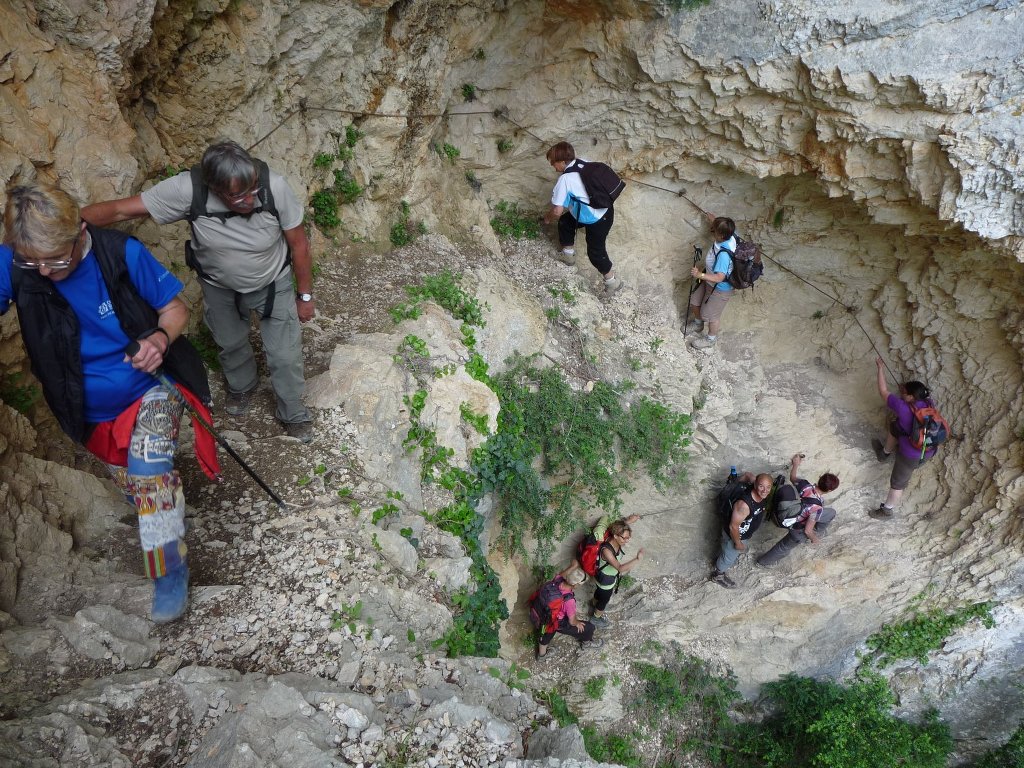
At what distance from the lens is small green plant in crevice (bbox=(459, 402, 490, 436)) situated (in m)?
5.37

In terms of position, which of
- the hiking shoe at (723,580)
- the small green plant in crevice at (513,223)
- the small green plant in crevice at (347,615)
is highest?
the small green plant in crevice at (513,223)

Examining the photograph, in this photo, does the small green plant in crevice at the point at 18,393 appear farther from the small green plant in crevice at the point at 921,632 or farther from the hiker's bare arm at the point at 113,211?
the small green plant in crevice at the point at 921,632

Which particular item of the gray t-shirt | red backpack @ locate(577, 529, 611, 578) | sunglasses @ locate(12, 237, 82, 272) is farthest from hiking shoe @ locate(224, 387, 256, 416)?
red backpack @ locate(577, 529, 611, 578)

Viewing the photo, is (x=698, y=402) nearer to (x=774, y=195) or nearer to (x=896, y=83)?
(x=774, y=195)

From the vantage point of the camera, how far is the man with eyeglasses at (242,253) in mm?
3146

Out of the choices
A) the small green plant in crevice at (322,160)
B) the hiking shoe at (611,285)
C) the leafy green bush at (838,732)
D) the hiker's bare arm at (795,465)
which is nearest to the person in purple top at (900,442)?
the hiker's bare arm at (795,465)

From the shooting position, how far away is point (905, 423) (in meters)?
7.09

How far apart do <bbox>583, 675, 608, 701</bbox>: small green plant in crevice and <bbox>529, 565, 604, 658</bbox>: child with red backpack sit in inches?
18.3

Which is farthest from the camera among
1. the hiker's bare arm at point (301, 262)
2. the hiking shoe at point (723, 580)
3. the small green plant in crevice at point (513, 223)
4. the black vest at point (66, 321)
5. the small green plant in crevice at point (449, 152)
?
the small green plant in crevice at point (513, 223)

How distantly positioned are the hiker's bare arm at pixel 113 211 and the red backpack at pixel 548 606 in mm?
5535

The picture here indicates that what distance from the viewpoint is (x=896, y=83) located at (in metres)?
5.64

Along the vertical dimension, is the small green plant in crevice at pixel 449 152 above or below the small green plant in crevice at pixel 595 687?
above

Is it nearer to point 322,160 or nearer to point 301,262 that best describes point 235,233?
point 301,262

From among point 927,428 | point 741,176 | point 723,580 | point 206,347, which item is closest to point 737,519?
point 723,580
